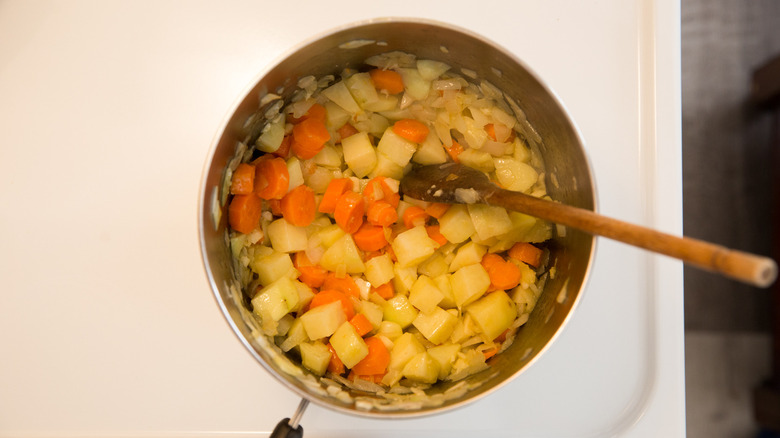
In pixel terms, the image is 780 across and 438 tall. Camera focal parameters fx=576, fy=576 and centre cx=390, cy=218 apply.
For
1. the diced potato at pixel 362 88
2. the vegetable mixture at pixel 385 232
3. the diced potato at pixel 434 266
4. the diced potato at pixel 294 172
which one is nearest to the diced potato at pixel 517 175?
the vegetable mixture at pixel 385 232

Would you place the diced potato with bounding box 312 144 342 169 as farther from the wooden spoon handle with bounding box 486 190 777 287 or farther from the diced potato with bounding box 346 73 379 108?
the wooden spoon handle with bounding box 486 190 777 287

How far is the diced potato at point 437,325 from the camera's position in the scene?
117cm

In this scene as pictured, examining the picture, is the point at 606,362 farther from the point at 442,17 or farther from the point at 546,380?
the point at 442,17

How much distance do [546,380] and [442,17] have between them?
81 centimetres

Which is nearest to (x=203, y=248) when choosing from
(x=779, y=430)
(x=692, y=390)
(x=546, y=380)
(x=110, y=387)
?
(x=110, y=387)

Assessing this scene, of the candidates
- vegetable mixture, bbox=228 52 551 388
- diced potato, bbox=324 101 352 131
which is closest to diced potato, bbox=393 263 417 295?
vegetable mixture, bbox=228 52 551 388

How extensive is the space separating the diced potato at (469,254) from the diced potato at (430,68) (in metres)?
0.35

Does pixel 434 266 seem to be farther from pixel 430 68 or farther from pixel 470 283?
pixel 430 68

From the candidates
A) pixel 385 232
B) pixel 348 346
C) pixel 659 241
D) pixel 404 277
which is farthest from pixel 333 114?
pixel 659 241

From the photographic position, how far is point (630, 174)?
125 cm

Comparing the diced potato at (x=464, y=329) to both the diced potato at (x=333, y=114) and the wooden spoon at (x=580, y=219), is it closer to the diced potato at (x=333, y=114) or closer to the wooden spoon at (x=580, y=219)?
the wooden spoon at (x=580, y=219)

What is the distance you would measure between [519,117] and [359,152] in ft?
1.10

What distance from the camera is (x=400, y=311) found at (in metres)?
1.20

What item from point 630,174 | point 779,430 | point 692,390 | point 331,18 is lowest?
point 779,430
